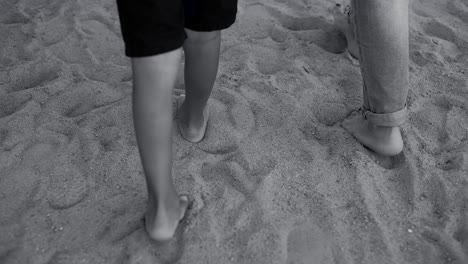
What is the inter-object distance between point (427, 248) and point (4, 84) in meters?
2.10

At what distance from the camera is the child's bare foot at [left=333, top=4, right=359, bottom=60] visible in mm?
2434

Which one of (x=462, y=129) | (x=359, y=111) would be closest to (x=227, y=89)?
(x=359, y=111)

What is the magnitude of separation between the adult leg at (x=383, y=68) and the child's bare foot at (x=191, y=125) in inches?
27.9

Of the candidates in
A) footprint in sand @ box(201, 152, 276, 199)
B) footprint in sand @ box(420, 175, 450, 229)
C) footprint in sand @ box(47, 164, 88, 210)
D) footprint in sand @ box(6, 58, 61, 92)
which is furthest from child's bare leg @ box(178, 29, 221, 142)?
footprint in sand @ box(420, 175, 450, 229)

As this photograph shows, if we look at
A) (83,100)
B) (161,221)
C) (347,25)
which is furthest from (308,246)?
(347,25)

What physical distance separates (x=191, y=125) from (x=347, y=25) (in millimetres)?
1231

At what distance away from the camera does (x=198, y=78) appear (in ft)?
5.48

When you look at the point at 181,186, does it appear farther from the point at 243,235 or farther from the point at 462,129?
the point at 462,129

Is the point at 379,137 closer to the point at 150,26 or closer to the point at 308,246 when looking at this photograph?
the point at 308,246

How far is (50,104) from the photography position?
2.06m

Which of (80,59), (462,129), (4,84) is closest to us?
(462,129)

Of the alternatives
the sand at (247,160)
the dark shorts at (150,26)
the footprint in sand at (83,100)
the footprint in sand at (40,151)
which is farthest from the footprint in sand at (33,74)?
the dark shorts at (150,26)

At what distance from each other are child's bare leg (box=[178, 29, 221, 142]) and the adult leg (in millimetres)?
592

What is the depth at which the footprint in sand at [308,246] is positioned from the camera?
1472mm
